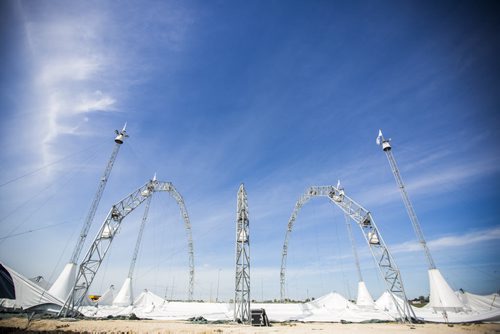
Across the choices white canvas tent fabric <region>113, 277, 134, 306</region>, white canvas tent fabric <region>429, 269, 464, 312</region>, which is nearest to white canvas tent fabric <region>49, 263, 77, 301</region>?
white canvas tent fabric <region>113, 277, 134, 306</region>

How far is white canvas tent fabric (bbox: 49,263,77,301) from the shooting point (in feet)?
87.3

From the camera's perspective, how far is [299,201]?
4141 centimetres

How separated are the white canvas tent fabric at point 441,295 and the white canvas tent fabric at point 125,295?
142ft

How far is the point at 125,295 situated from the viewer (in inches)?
1416

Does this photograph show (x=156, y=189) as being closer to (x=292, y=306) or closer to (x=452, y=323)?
(x=292, y=306)

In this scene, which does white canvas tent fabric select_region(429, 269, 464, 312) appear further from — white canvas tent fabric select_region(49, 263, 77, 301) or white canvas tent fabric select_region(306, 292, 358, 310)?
white canvas tent fabric select_region(49, 263, 77, 301)

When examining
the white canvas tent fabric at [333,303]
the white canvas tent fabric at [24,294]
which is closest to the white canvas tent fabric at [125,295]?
the white canvas tent fabric at [24,294]

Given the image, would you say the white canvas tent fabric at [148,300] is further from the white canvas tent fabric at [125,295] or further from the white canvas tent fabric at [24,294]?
the white canvas tent fabric at [24,294]

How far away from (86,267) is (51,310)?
14.5 ft

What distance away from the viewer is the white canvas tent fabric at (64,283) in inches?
1047

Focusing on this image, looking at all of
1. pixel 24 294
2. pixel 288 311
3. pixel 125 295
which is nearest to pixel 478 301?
pixel 288 311

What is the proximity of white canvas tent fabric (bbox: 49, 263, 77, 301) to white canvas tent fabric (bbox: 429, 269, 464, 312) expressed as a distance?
45049 mm

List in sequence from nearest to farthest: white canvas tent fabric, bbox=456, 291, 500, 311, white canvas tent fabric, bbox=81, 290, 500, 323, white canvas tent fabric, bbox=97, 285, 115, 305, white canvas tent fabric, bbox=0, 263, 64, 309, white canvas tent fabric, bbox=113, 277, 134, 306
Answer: white canvas tent fabric, bbox=0, 263, 64, 309
white canvas tent fabric, bbox=81, 290, 500, 323
white canvas tent fabric, bbox=456, 291, 500, 311
white canvas tent fabric, bbox=113, 277, 134, 306
white canvas tent fabric, bbox=97, 285, 115, 305

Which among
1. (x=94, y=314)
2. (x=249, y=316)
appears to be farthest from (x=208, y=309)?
(x=94, y=314)
